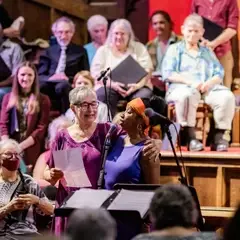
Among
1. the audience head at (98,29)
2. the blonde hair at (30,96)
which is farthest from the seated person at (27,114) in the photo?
the audience head at (98,29)

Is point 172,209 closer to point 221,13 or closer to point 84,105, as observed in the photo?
point 84,105

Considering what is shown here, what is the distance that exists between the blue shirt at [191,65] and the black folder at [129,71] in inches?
8.8

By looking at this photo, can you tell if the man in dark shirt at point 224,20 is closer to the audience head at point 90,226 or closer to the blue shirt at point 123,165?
the blue shirt at point 123,165

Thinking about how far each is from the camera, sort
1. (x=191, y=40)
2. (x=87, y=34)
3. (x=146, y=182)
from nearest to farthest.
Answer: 1. (x=146, y=182)
2. (x=191, y=40)
3. (x=87, y=34)

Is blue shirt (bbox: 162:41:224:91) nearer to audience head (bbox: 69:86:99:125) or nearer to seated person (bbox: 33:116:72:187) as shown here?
seated person (bbox: 33:116:72:187)

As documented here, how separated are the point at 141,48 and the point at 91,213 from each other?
177 inches

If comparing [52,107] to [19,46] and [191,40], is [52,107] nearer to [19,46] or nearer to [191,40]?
[19,46]

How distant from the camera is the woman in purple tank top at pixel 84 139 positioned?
14.1 feet

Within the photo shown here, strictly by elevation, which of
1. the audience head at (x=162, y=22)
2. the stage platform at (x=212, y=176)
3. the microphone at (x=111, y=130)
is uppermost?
the audience head at (x=162, y=22)

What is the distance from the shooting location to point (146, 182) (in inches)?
163

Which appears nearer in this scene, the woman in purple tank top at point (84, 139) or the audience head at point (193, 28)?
the woman in purple tank top at point (84, 139)

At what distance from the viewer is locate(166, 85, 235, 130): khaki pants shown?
6.45 meters

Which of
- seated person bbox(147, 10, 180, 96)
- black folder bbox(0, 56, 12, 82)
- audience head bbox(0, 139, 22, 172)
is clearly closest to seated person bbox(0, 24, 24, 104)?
black folder bbox(0, 56, 12, 82)

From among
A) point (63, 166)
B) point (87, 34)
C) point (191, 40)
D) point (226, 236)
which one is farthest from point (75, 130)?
point (87, 34)
